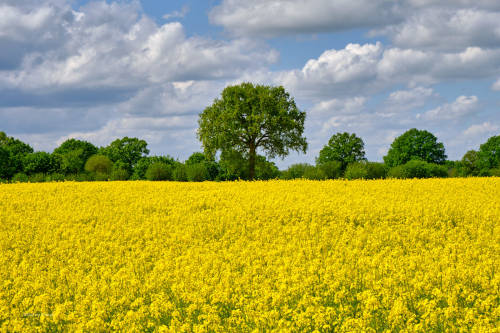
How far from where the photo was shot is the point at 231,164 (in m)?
43.0

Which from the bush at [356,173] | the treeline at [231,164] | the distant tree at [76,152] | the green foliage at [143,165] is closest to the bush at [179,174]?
the treeline at [231,164]

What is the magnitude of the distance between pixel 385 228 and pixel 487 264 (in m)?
5.27

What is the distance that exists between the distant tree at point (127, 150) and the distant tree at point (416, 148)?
35671mm

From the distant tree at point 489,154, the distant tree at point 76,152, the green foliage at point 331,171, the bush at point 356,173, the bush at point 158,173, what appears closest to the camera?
the bush at point 356,173

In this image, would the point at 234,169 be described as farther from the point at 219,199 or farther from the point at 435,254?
the point at 435,254

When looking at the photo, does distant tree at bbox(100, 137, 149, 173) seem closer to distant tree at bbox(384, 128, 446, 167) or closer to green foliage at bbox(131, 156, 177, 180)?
green foliage at bbox(131, 156, 177, 180)

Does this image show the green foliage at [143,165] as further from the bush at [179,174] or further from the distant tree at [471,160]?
the distant tree at [471,160]

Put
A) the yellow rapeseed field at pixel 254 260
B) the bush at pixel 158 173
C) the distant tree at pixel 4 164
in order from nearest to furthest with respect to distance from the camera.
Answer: the yellow rapeseed field at pixel 254 260 → the bush at pixel 158 173 → the distant tree at pixel 4 164

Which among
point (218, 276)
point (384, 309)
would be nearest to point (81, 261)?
point (218, 276)

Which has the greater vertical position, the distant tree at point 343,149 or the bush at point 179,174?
the distant tree at point 343,149

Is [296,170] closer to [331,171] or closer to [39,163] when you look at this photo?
[331,171]

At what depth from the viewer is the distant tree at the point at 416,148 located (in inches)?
2478

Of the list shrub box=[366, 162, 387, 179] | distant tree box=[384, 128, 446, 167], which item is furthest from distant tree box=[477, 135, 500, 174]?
shrub box=[366, 162, 387, 179]

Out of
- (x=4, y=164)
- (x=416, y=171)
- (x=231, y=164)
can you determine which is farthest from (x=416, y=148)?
(x=4, y=164)
